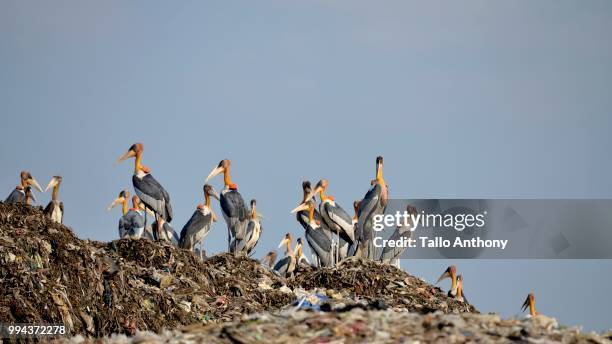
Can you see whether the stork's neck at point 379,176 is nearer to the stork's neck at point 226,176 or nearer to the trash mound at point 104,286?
the stork's neck at point 226,176

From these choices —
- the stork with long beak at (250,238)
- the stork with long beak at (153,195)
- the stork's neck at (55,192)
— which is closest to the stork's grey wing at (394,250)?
the stork with long beak at (250,238)

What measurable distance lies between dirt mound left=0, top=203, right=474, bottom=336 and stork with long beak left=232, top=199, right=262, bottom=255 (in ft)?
15.6

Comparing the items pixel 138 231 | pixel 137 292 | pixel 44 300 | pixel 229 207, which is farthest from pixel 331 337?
pixel 138 231

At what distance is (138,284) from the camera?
1789 cm

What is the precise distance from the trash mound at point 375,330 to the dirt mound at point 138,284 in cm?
208

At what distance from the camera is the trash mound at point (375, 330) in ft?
33.9

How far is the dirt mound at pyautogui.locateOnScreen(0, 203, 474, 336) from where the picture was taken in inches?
627

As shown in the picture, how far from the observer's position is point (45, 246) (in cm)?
1722

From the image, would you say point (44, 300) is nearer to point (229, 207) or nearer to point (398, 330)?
point (398, 330)

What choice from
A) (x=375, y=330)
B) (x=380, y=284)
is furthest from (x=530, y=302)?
(x=375, y=330)

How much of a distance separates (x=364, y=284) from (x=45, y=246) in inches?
234

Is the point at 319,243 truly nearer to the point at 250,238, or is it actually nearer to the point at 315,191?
the point at 250,238

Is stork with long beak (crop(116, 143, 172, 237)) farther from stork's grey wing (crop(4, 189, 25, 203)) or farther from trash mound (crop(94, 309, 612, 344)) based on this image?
trash mound (crop(94, 309, 612, 344))

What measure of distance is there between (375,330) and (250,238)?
58.5 feet
